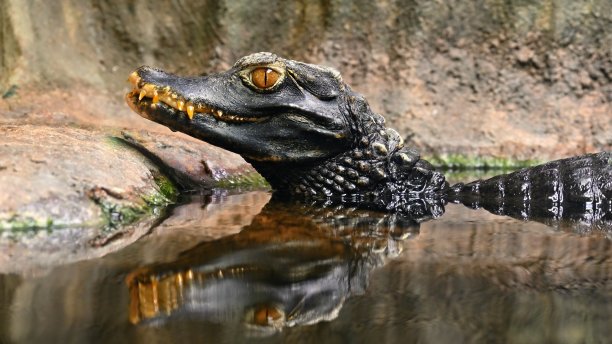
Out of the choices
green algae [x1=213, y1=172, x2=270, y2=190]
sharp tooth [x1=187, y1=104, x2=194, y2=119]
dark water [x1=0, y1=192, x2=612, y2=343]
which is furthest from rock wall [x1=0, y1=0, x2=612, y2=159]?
dark water [x1=0, y1=192, x2=612, y2=343]

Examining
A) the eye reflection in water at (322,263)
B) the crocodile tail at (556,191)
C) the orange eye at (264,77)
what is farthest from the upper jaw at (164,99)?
the crocodile tail at (556,191)

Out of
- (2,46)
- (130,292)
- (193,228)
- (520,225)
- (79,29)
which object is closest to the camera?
(130,292)

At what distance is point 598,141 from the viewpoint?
9086mm

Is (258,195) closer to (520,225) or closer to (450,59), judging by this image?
(520,225)

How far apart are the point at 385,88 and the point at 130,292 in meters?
7.49

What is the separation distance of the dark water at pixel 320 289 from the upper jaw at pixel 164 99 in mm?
949

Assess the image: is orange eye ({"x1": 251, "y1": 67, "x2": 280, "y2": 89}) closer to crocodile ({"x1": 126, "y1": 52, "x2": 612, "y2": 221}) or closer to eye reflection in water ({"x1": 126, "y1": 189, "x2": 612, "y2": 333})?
crocodile ({"x1": 126, "y1": 52, "x2": 612, "y2": 221})

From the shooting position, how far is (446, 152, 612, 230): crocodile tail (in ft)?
15.7

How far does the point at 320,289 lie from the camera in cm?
245

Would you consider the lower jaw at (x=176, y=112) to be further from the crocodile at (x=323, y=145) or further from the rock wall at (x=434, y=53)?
the rock wall at (x=434, y=53)

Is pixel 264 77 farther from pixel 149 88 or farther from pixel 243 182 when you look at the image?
pixel 243 182

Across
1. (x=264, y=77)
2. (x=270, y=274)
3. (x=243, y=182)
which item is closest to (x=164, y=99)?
(x=264, y=77)

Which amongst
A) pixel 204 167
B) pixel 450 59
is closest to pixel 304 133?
pixel 204 167

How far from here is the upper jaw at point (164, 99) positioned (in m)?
4.41
